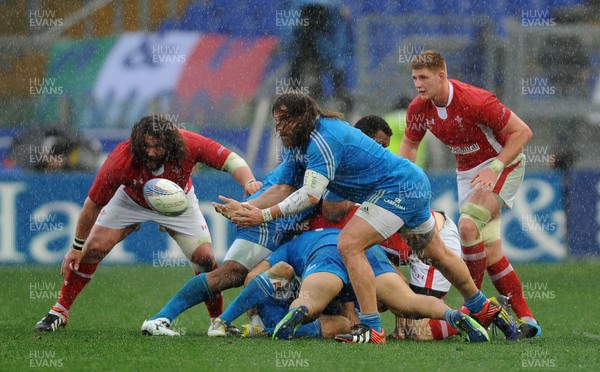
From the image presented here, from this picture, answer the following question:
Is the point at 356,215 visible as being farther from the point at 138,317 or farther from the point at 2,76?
the point at 2,76

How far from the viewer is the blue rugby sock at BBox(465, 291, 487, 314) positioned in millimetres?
7531

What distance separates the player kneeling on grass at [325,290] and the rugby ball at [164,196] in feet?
2.46

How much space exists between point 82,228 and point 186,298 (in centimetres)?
97

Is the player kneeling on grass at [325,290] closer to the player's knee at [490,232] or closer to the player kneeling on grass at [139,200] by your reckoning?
the player kneeling on grass at [139,200]

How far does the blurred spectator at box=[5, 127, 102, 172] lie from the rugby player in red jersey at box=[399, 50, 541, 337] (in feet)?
25.4

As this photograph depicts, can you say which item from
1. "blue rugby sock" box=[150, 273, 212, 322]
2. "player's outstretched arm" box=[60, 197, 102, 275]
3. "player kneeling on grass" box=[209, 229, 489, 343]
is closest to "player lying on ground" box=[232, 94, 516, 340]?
"player kneeling on grass" box=[209, 229, 489, 343]

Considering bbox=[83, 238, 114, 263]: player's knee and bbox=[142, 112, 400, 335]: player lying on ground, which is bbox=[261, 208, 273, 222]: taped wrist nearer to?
bbox=[142, 112, 400, 335]: player lying on ground

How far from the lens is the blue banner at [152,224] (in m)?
13.0

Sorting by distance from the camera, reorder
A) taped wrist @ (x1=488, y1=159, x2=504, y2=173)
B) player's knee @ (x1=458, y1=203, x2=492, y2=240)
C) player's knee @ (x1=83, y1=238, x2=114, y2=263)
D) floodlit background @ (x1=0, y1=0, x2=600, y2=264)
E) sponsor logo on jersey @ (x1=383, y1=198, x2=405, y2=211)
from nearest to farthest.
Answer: sponsor logo on jersey @ (x1=383, y1=198, x2=405, y2=211) < taped wrist @ (x1=488, y1=159, x2=504, y2=173) < player's knee @ (x1=83, y1=238, x2=114, y2=263) < player's knee @ (x1=458, y1=203, x2=492, y2=240) < floodlit background @ (x1=0, y1=0, x2=600, y2=264)

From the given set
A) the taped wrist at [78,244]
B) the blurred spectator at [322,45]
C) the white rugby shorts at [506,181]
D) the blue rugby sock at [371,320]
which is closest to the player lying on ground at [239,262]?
the taped wrist at [78,244]

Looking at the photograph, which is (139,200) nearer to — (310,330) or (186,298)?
(186,298)

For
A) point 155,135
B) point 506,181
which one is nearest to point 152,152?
point 155,135

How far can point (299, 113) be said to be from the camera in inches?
277

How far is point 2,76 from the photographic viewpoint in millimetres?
17594
